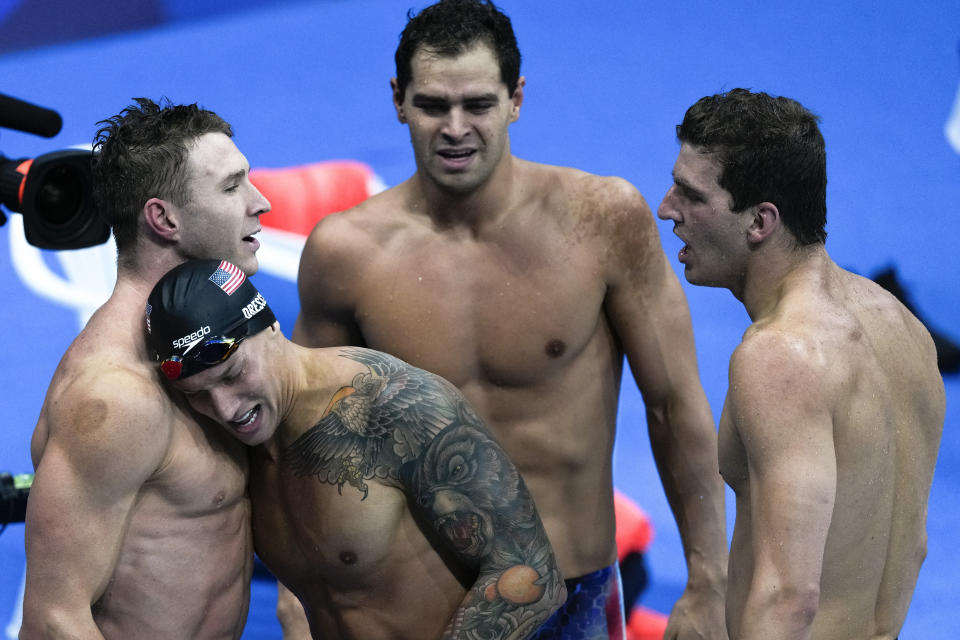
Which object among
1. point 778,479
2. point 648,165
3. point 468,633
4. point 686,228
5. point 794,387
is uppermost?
point 648,165

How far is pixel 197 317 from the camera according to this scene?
98.6 inches

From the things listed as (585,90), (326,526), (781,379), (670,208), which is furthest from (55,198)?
(585,90)

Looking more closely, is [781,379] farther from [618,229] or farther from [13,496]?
[13,496]

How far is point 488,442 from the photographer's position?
2.74m

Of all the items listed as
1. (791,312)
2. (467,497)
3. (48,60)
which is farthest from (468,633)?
(48,60)

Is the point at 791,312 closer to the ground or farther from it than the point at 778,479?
farther from it

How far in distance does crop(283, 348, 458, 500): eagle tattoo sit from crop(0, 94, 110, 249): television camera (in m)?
1.44

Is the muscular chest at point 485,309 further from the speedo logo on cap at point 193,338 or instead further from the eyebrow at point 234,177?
the speedo logo on cap at point 193,338

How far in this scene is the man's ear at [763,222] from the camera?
8.74 feet

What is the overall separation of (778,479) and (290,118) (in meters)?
6.15

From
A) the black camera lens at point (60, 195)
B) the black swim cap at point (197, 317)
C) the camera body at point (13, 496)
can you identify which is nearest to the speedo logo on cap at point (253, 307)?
the black swim cap at point (197, 317)

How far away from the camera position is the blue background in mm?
6801

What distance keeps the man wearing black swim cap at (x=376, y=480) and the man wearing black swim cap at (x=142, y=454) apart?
0.10 m

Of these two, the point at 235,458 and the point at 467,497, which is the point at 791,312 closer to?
the point at 467,497
